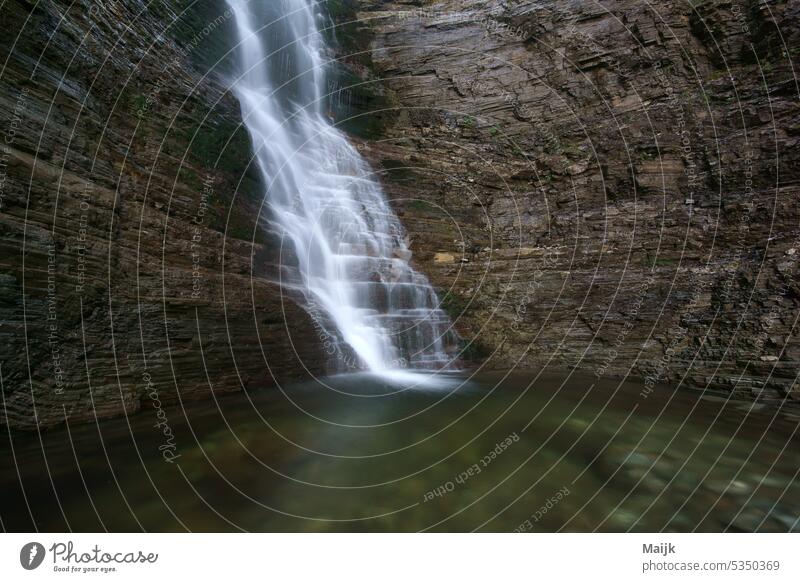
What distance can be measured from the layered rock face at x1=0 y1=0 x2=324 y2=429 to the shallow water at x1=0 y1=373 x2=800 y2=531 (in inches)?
19.1

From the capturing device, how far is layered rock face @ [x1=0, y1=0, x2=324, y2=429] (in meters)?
3.78

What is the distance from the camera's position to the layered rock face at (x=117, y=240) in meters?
3.78

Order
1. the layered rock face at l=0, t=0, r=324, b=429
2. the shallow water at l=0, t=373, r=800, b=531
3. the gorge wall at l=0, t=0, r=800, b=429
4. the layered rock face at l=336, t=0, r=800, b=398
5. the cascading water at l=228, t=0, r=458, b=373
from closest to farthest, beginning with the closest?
the shallow water at l=0, t=373, r=800, b=531, the layered rock face at l=0, t=0, r=324, b=429, the gorge wall at l=0, t=0, r=800, b=429, the layered rock face at l=336, t=0, r=800, b=398, the cascading water at l=228, t=0, r=458, b=373

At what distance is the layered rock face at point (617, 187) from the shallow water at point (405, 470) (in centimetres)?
233

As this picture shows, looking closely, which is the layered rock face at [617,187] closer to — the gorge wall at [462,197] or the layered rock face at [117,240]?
the gorge wall at [462,197]

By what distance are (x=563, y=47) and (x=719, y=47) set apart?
4.18m

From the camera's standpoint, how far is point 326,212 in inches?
391

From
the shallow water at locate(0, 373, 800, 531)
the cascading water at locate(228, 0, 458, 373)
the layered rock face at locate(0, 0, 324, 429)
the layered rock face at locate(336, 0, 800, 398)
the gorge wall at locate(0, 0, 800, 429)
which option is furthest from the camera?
the cascading water at locate(228, 0, 458, 373)

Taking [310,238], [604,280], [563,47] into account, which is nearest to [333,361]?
[310,238]
